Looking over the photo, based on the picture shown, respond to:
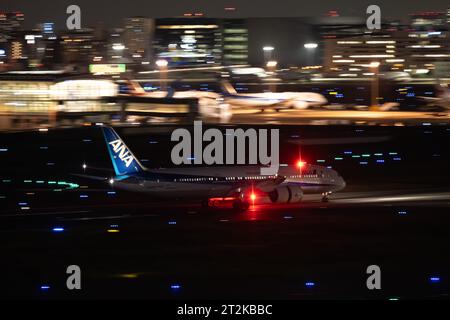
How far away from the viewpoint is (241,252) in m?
29.2

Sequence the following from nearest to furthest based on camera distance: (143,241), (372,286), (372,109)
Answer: (372,286)
(143,241)
(372,109)

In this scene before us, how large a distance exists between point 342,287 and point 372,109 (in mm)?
110242

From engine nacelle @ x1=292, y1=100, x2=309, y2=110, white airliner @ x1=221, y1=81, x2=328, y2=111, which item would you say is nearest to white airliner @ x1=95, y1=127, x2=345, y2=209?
white airliner @ x1=221, y1=81, x2=328, y2=111

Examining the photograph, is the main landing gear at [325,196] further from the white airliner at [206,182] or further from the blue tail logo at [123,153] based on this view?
the blue tail logo at [123,153]

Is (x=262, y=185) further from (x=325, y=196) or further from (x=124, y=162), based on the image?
(x=124, y=162)

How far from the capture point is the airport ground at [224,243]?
23.4m

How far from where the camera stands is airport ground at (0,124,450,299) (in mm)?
23375

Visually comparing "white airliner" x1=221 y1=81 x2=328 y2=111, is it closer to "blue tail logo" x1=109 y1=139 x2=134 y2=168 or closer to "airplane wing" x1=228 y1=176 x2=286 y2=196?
"airplane wing" x1=228 y1=176 x2=286 y2=196

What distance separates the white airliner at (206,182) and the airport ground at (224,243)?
0.91 m

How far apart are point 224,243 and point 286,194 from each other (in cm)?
1478

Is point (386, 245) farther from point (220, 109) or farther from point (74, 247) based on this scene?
point (220, 109)

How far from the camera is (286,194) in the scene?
45375mm

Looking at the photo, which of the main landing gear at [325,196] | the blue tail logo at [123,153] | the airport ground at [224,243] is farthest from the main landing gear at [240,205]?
the main landing gear at [325,196]
